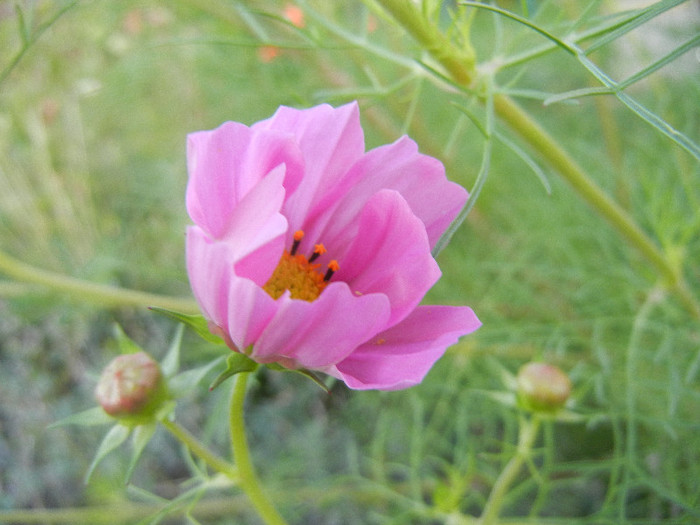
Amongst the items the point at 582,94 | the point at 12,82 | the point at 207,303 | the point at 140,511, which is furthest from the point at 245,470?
the point at 12,82

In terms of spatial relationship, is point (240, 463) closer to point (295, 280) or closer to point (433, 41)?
point (295, 280)

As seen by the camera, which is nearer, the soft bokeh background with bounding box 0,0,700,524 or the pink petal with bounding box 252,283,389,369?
the pink petal with bounding box 252,283,389,369

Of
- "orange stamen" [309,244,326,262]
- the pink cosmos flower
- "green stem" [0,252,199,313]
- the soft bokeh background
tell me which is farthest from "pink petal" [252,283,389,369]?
"green stem" [0,252,199,313]

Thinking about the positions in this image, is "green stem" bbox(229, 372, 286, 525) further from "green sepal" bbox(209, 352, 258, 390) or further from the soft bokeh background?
the soft bokeh background

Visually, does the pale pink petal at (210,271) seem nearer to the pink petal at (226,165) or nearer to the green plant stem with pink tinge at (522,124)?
the pink petal at (226,165)

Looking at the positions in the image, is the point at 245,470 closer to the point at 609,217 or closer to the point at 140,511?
the point at 609,217

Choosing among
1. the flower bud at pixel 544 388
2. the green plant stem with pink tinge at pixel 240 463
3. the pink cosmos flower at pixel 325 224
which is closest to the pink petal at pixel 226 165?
the pink cosmos flower at pixel 325 224
